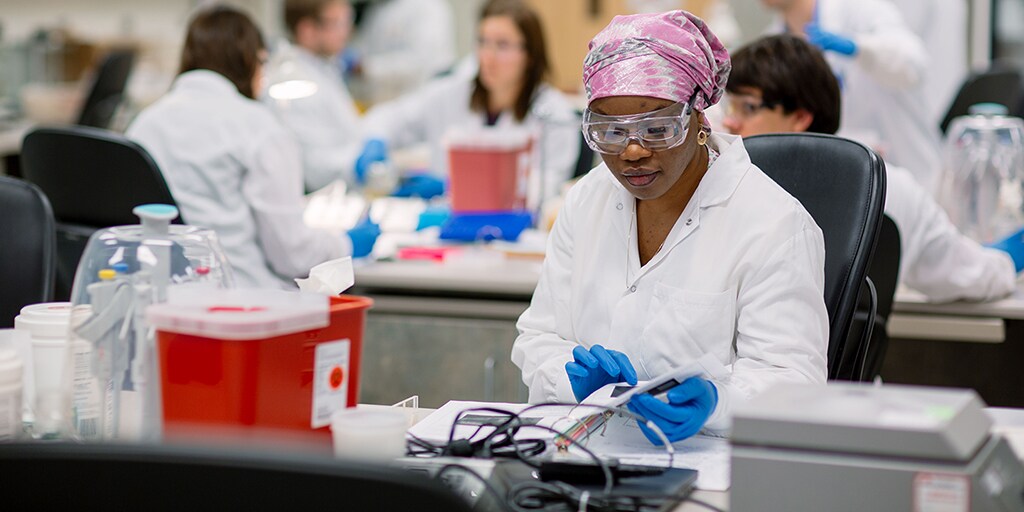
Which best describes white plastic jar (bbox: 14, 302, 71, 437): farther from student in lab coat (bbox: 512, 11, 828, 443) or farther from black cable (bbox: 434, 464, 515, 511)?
student in lab coat (bbox: 512, 11, 828, 443)

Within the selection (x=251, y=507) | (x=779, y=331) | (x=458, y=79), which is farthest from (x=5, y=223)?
(x=458, y=79)

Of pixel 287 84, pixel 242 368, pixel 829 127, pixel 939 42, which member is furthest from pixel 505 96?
pixel 242 368

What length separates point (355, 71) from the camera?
640 centimetres

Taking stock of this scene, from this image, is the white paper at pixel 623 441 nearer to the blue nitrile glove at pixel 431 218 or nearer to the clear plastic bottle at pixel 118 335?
the clear plastic bottle at pixel 118 335

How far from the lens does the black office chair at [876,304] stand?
1844 mm

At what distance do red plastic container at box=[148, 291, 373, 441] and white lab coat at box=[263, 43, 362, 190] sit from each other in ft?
8.88

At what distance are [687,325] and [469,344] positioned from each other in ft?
3.86

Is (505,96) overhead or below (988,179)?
overhead

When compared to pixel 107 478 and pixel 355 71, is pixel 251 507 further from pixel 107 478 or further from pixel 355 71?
pixel 355 71

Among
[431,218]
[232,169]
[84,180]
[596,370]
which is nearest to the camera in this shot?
[596,370]

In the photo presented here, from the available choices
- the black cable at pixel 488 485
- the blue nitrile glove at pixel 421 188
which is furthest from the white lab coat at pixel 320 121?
the black cable at pixel 488 485

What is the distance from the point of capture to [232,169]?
104 inches

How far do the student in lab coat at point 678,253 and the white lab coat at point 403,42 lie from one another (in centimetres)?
413

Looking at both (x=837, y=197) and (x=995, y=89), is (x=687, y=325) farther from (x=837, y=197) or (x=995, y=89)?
(x=995, y=89)
